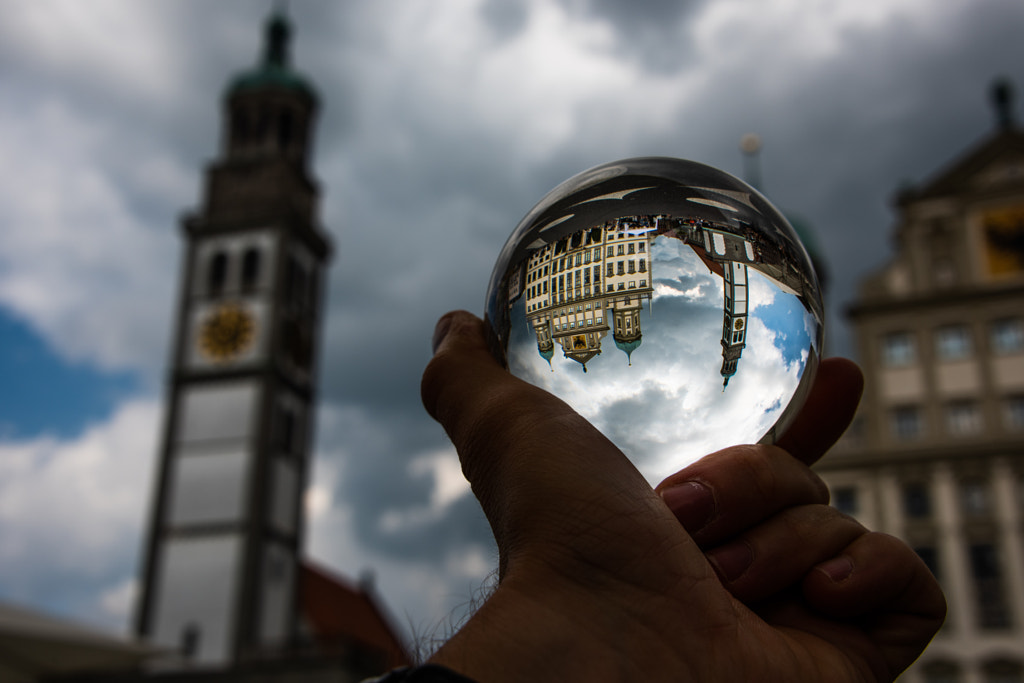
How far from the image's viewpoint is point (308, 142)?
39.1 metres

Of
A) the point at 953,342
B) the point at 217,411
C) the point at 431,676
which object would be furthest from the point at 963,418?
the point at 431,676

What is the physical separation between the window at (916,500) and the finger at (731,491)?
2464 centimetres

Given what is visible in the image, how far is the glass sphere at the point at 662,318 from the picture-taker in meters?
1.33

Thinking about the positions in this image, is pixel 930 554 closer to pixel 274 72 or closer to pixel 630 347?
pixel 630 347

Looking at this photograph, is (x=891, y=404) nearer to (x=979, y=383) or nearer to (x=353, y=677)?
(x=979, y=383)

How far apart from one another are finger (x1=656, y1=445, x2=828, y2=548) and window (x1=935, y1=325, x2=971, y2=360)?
989 inches

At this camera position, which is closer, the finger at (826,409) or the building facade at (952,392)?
the finger at (826,409)

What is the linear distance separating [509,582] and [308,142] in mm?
39897

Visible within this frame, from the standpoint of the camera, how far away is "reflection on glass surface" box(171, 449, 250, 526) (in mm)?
29891

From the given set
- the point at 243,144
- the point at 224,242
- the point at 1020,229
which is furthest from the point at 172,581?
the point at 1020,229

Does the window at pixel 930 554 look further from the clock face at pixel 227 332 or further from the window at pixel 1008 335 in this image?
the clock face at pixel 227 332

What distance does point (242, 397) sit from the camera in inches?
1241

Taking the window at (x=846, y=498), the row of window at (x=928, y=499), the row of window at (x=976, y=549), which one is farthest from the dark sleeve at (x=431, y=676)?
the window at (x=846, y=498)

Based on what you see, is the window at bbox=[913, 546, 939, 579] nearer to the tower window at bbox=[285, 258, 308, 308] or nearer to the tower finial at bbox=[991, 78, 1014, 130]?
the tower finial at bbox=[991, 78, 1014, 130]
